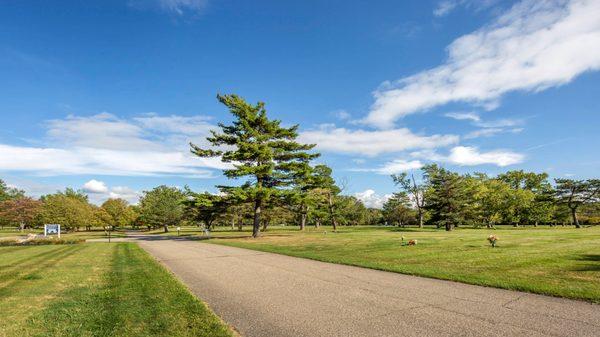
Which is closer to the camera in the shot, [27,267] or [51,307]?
[51,307]

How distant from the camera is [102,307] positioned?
7.39 metres

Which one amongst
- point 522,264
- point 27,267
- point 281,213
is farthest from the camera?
point 281,213

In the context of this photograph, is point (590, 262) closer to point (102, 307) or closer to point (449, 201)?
point (102, 307)

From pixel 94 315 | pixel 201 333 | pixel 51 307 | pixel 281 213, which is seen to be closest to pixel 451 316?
pixel 201 333

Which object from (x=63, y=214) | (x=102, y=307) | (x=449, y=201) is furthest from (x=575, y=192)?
(x=63, y=214)

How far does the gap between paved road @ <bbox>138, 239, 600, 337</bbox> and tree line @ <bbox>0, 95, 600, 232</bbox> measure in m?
21.3

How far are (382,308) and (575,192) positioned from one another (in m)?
61.8

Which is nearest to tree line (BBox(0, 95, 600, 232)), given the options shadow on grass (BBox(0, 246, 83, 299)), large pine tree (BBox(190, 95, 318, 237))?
large pine tree (BBox(190, 95, 318, 237))

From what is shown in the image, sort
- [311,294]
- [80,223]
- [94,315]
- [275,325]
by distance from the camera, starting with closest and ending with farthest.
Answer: [275,325] → [94,315] → [311,294] → [80,223]

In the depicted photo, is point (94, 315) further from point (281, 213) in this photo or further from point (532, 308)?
point (281, 213)

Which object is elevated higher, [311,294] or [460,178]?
[460,178]

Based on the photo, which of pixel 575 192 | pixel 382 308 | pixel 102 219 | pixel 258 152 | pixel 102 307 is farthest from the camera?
pixel 102 219

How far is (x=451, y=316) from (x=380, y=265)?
6.49 m

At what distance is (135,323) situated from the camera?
620 centimetres
